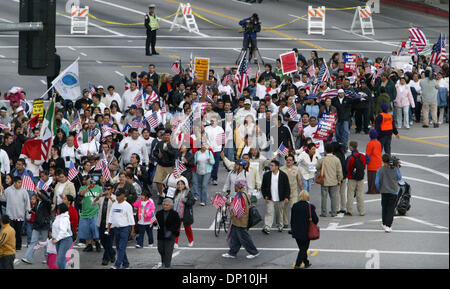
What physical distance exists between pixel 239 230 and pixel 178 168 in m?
2.92

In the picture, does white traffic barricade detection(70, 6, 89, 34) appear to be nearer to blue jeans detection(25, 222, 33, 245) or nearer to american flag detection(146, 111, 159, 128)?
american flag detection(146, 111, 159, 128)

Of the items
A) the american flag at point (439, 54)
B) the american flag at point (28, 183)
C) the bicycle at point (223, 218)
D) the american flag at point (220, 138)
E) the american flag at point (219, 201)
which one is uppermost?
the american flag at point (439, 54)

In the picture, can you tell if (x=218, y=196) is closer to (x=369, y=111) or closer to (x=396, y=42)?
(x=369, y=111)

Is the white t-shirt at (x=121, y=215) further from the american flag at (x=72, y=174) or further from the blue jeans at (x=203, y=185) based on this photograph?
the blue jeans at (x=203, y=185)

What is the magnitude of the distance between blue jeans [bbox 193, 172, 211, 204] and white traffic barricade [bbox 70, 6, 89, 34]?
23842mm

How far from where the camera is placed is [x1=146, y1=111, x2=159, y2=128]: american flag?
25.1 m

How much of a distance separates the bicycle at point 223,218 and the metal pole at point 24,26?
9509 millimetres

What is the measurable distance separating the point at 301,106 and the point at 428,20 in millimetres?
25024

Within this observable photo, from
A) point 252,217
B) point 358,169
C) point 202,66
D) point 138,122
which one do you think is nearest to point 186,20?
point 202,66

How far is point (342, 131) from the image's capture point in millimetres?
26719

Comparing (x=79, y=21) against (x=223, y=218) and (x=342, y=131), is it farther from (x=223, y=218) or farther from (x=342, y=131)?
(x=223, y=218)

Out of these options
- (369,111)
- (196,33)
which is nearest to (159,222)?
(369,111)

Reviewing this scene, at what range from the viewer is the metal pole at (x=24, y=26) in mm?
10953

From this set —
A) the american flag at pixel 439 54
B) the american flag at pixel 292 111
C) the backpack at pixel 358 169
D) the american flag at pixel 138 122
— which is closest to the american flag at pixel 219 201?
the backpack at pixel 358 169
